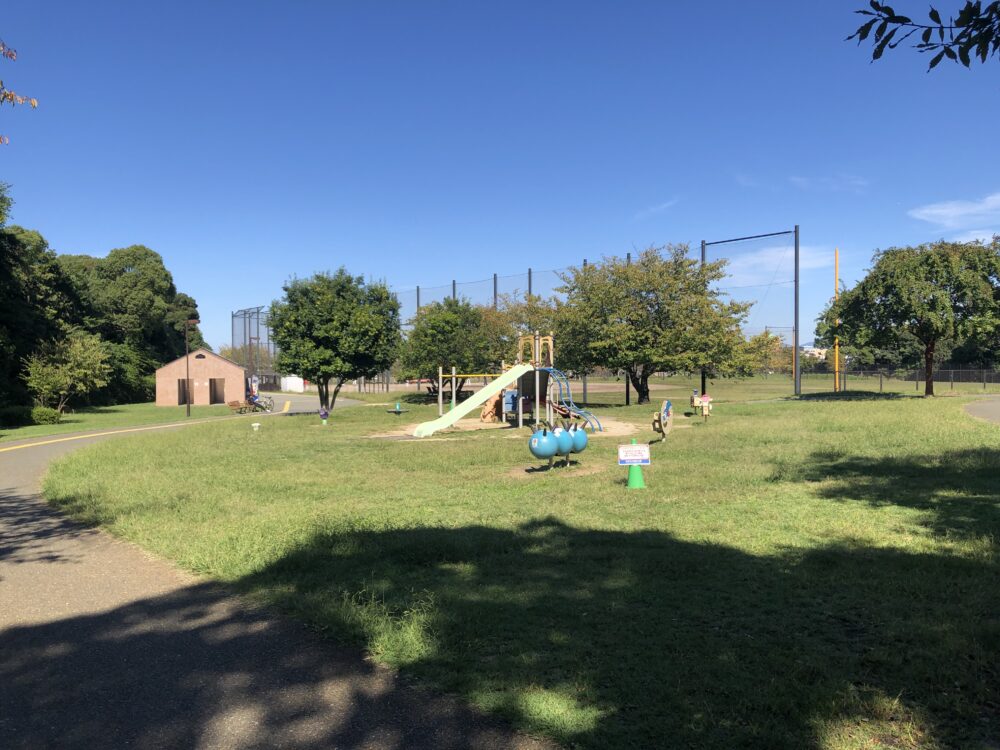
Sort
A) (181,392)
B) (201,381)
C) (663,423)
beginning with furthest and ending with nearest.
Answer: (201,381) < (181,392) < (663,423)

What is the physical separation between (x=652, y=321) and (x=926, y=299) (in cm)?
1038

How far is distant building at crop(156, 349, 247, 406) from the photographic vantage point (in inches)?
1838

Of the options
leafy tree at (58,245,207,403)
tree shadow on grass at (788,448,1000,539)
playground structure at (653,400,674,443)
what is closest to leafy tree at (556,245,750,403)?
playground structure at (653,400,674,443)

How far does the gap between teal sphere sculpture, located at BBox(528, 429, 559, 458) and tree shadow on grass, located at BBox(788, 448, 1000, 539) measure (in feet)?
10.7

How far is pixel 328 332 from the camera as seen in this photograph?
25.8m

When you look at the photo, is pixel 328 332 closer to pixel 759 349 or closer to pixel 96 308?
pixel 759 349

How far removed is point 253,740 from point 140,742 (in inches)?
19.0

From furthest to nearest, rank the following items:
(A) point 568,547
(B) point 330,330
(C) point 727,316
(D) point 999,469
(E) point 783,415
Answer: (C) point 727,316, (B) point 330,330, (E) point 783,415, (D) point 999,469, (A) point 568,547

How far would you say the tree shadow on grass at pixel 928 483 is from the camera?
253 inches

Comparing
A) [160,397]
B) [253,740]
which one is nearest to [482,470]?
[253,740]

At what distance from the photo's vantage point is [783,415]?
2083 cm

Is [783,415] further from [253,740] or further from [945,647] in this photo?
[253,740]

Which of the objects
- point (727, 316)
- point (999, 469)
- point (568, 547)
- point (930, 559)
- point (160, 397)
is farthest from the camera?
point (160, 397)

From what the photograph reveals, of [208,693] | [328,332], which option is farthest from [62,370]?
[208,693]
